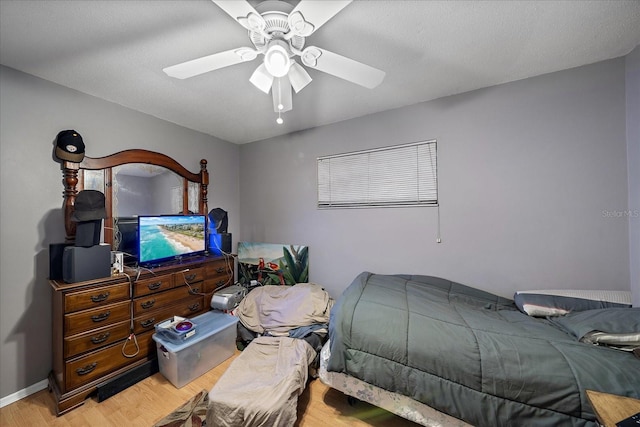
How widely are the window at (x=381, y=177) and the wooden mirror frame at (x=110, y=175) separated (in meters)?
1.53

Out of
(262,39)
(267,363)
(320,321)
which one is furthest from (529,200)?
(267,363)

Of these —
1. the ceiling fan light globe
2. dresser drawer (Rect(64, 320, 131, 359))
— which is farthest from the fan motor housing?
dresser drawer (Rect(64, 320, 131, 359))

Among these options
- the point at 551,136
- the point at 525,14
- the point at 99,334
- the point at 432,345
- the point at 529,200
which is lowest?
the point at 99,334

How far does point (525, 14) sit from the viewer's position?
3.89 ft

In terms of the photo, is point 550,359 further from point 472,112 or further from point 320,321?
point 472,112

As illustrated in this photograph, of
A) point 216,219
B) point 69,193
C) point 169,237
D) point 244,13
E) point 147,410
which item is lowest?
point 147,410

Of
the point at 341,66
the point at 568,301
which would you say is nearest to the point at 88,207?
the point at 341,66

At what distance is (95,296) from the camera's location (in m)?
1.62

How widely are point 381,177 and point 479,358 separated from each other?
1680mm

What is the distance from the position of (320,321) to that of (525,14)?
2514 millimetres

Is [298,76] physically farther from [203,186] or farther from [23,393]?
[23,393]

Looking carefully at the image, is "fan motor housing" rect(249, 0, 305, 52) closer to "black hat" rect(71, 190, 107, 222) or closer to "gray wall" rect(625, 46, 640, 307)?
"black hat" rect(71, 190, 107, 222)

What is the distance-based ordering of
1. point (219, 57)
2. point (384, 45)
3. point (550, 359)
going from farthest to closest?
point (384, 45) → point (219, 57) → point (550, 359)

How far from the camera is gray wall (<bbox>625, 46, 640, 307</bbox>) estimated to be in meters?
1.46
